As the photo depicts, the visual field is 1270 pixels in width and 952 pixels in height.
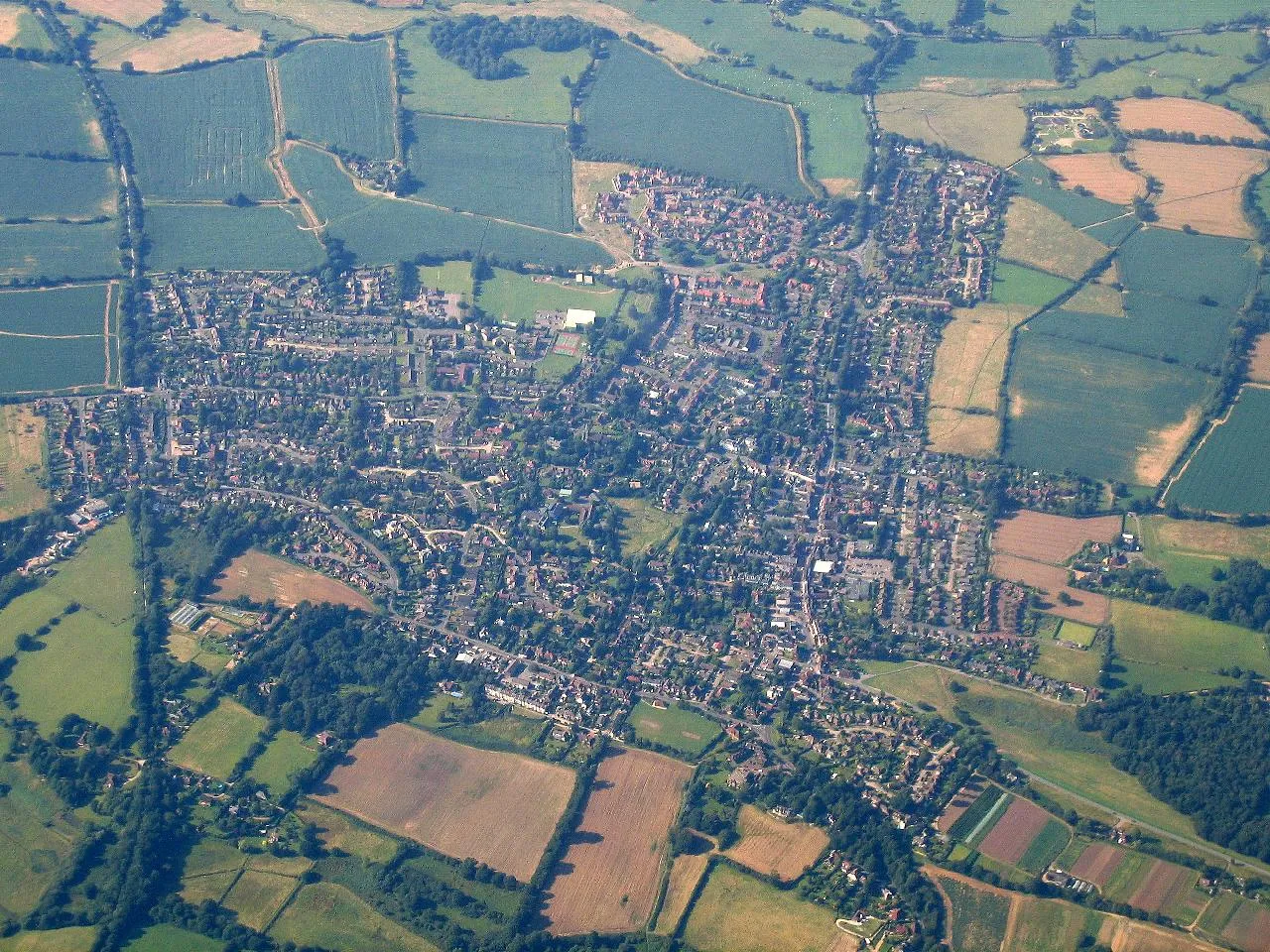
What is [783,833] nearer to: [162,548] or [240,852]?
[240,852]

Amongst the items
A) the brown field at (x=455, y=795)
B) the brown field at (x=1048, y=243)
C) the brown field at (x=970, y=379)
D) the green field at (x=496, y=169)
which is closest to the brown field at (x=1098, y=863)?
the brown field at (x=455, y=795)

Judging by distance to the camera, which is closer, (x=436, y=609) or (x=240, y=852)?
(x=240, y=852)

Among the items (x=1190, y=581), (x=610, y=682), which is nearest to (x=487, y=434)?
(x=610, y=682)

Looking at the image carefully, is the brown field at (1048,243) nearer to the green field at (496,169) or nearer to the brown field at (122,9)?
the green field at (496,169)

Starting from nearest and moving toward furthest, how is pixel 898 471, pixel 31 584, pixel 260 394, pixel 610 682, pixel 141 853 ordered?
pixel 141 853 < pixel 610 682 < pixel 31 584 < pixel 898 471 < pixel 260 394

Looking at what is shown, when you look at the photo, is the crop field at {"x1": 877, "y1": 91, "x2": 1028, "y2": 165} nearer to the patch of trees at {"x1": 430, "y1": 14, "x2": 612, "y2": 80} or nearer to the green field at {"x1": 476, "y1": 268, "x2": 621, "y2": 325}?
the patch of trees at {"x1": 430, "y1": 14, "x2": 612, "y2": 80}

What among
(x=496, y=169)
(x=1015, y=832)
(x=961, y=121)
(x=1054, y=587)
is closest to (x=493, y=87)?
(x=496, y=169)

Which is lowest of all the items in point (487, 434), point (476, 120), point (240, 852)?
point (240, 852)
